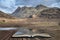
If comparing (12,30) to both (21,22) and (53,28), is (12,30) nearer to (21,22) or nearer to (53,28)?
(21,22)

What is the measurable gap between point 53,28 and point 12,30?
108 centimetres

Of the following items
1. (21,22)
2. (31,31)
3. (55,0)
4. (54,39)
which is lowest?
(54,39)

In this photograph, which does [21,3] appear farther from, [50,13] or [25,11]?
[50,13]

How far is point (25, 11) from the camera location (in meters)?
3.70

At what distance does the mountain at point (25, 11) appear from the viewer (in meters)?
3.65

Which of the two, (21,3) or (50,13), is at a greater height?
(21,3)

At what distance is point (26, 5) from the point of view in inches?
146

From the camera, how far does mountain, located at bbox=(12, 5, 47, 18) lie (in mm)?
3646

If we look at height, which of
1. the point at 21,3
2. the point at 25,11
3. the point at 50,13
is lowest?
the point at 50,13

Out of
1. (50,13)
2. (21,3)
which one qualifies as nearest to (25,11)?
(21,3)

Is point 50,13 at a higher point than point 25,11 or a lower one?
lower

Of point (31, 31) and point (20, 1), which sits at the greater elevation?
point (20, 1)

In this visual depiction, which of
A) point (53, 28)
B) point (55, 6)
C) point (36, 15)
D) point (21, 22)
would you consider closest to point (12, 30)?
point (21, 22)

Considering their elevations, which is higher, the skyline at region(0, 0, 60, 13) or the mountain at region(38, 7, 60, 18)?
the skyline at region(0, 0, 60, 13)
